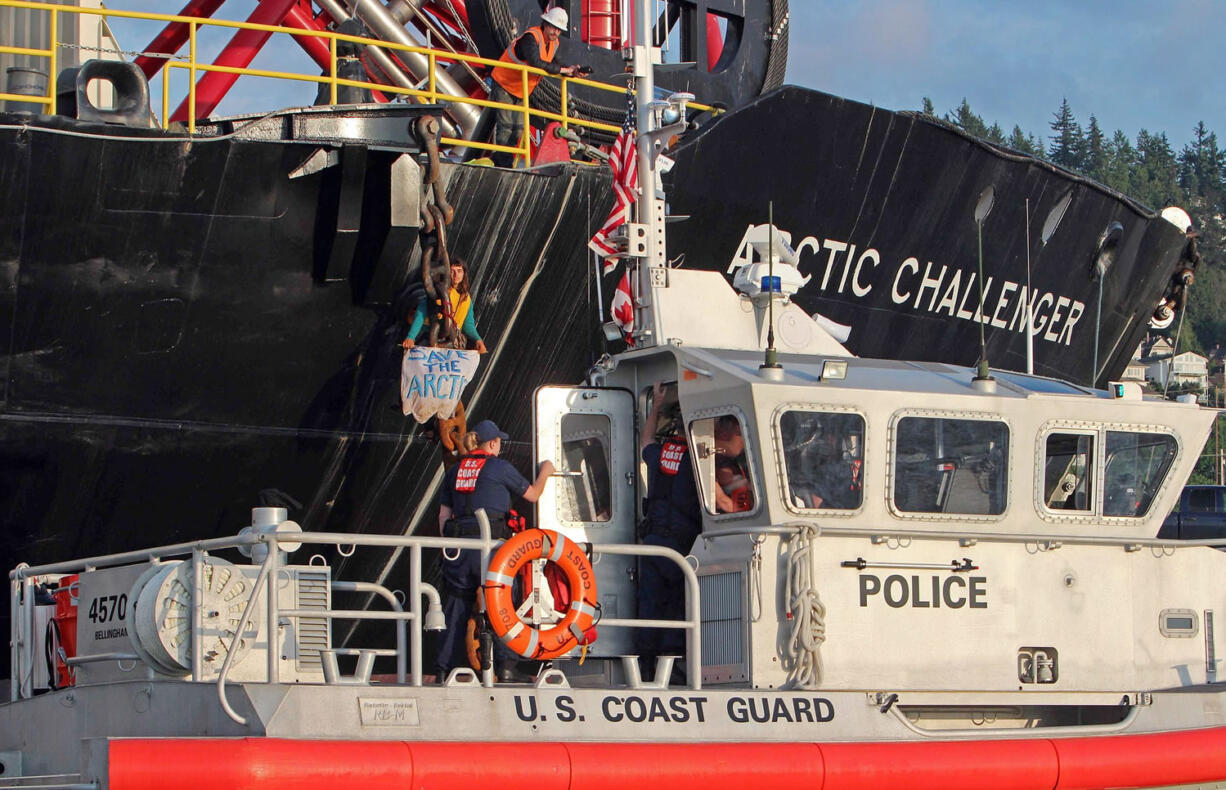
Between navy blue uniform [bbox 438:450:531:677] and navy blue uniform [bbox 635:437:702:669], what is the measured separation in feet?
2.48

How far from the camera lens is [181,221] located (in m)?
11.6

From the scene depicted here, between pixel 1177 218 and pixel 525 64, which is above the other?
pixel 1177 218

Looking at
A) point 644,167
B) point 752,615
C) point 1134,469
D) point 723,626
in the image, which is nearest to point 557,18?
point 644,167

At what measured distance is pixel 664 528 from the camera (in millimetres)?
9008

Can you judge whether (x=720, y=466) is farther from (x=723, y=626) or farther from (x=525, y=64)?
(x=525, y=64)

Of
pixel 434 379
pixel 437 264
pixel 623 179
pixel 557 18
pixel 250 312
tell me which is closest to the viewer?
pixel 623 179

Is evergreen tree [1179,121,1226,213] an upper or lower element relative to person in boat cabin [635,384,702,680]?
upper

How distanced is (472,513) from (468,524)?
72 mm

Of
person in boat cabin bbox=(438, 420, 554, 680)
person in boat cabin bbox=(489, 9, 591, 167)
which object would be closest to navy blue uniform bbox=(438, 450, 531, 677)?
person in boat cabin bbox=(438, 420, 554, 680)

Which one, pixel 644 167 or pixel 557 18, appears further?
pixel 557 18

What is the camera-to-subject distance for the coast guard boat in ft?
23.6

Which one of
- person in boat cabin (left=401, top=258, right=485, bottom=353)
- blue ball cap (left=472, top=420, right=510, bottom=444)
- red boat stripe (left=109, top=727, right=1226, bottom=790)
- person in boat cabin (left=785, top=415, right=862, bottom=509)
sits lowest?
red boat stripe (left=109, top=727, right=1226, bottom=790)

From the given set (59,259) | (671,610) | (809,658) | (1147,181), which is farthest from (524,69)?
(1147,181)

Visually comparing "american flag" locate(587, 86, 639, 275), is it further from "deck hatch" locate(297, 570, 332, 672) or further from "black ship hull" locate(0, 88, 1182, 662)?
"deck hatch" locate(297, 570, 332, 672)
